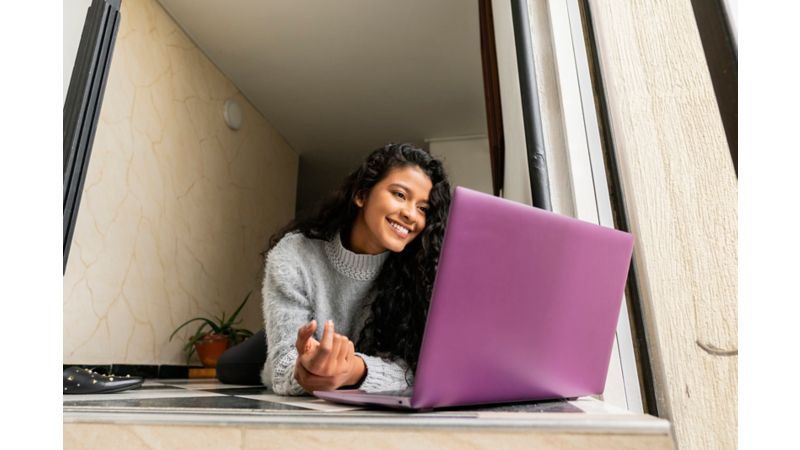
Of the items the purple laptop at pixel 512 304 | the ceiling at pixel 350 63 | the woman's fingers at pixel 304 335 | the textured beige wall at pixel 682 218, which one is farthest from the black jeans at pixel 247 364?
the ceiling at pixel 350 63

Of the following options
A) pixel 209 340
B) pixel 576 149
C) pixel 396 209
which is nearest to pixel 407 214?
pixel 396 209

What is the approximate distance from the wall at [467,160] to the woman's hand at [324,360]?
3288mm

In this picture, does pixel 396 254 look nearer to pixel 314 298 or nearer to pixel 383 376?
pixel 314 298

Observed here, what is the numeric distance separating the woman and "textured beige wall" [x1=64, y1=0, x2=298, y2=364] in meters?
1.29

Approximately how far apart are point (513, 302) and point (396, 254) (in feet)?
2.69

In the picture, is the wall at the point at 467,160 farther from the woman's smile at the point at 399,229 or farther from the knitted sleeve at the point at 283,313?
the knitted sleeve at the point at 283,313

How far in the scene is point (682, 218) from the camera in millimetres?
569

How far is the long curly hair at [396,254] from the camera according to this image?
1213 mm

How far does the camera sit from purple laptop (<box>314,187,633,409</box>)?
470 mm

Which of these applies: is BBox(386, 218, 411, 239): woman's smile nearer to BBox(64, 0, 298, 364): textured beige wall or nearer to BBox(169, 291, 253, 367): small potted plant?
BBox(64, 0, 298, 364): textured beige wall
